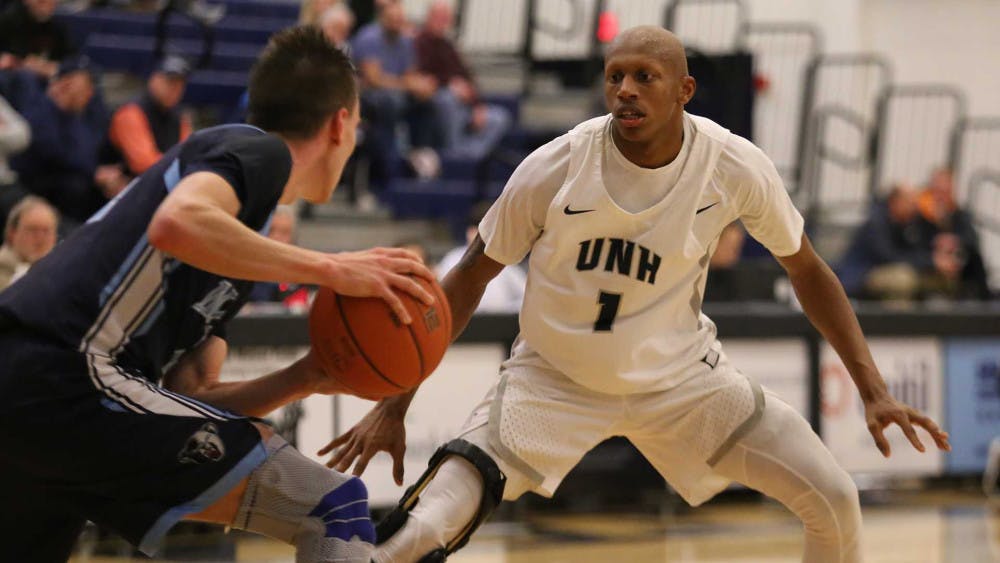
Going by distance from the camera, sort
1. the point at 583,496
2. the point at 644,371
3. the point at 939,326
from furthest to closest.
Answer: the point at 939,326 → the point at 583,496 → the point at 644,371

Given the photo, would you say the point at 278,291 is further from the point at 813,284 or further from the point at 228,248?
the point at 228,248

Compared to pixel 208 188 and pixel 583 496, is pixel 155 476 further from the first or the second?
pixel 583 496

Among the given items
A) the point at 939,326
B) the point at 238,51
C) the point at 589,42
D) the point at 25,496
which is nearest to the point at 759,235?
the point at 25,496

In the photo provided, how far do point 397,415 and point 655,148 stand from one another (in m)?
1.11

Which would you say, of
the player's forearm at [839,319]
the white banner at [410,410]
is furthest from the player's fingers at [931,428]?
the white banner at [410,410]

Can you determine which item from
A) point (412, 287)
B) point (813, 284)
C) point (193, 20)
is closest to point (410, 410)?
point (813, 284)

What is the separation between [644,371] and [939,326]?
6.31m

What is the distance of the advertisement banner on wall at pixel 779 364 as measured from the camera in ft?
29.8

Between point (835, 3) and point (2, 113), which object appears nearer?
point (2, 113)

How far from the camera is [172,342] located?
3.46 m

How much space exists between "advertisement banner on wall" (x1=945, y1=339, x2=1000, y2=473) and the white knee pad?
730cm

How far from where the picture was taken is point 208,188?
122 inches

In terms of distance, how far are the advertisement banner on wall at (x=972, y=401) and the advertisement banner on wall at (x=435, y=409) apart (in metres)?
3.49

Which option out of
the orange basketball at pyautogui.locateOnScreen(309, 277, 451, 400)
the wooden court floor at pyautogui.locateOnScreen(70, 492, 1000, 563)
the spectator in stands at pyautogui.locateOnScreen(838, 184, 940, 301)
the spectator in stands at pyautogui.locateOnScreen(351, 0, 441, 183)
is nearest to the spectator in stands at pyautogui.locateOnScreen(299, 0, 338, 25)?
the spectator in stands at pyautogui.locateOnScreen(351, 0, 441, 183)
